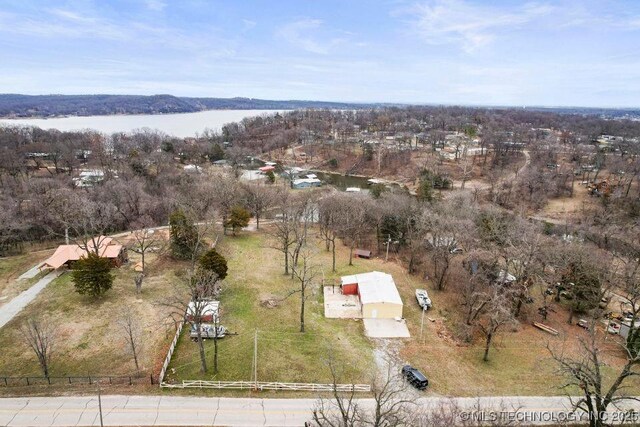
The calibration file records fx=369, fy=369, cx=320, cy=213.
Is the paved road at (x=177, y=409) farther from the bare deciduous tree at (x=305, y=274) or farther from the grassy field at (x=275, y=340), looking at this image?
the bare deciduous tree at (x=305, y=274)

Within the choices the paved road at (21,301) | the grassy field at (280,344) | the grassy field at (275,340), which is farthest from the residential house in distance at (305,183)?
the paved road at (21,301)

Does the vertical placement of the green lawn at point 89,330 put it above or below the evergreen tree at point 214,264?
below

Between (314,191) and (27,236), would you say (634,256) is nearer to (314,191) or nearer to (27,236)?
(314,191)

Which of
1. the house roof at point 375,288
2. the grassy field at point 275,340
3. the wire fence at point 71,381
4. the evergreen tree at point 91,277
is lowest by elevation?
the grassy field at point 275,340

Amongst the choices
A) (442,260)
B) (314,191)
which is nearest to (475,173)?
(314,191)

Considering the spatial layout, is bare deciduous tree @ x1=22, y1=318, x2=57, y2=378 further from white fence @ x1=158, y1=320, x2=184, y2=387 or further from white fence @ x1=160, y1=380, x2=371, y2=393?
white fence @ x1=160, y1=380, x2=371, y2=393

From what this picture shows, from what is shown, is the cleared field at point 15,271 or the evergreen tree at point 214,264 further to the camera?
the evergreen tree at point 214,264
